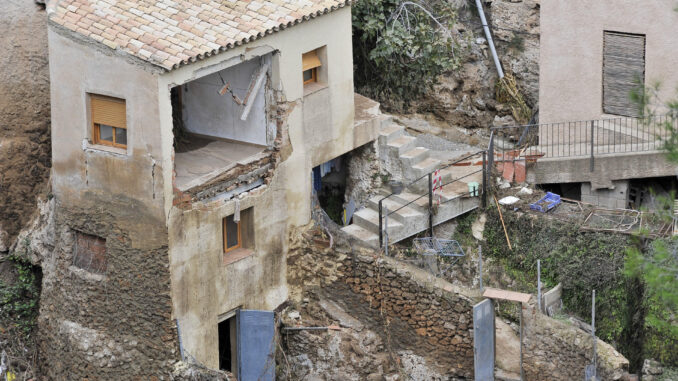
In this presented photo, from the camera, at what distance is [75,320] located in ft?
82.4

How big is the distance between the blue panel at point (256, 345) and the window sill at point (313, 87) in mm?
4116

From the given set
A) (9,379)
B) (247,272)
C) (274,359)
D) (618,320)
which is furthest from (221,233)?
(618,320)

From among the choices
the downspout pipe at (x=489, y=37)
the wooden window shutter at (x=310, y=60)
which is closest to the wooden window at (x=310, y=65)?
the wooden window shutter at (x=310, y=60)

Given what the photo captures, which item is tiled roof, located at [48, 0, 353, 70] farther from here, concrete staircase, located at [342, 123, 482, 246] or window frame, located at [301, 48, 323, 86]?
concrete staircase, located at [342, 123, 482, 246]

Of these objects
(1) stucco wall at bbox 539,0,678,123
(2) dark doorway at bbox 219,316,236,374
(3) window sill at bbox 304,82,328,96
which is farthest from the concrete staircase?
(2) dark doorway at bbox 219,316,236,374

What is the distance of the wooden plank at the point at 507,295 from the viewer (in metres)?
24.1

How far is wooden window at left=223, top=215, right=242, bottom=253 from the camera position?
81.8 feet

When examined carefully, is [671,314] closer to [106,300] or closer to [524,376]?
[524,376]

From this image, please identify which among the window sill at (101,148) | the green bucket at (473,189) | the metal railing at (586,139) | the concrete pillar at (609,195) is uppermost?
the window sill at (101,148)

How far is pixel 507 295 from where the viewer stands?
2430 centimetres

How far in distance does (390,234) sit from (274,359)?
3239mm

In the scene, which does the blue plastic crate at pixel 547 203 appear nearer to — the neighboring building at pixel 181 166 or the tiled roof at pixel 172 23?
the neighboring building at pixel 181 166

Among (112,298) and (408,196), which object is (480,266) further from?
(112,298)

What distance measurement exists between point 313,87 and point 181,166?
2.97 m
